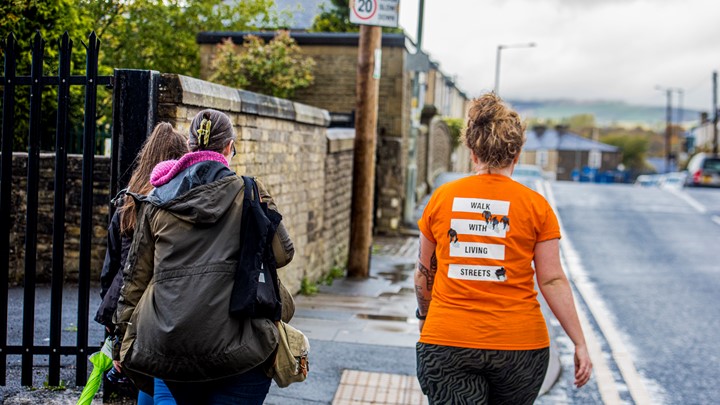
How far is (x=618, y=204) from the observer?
21.4 meters

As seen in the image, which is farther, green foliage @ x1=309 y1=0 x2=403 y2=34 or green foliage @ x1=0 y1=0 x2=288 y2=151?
green foliage @ x1=309 y1=0 x2=403 y2=34

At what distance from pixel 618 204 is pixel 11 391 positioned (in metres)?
18.9

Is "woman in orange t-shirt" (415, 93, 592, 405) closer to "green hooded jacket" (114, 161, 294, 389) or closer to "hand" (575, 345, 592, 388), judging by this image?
"hand" (575, 345, 592, 388)

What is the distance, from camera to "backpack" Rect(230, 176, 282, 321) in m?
2.93

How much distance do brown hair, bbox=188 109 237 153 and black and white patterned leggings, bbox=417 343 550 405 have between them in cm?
114

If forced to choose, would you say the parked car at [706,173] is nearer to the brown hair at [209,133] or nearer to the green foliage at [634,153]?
the brown hair at [209,133]

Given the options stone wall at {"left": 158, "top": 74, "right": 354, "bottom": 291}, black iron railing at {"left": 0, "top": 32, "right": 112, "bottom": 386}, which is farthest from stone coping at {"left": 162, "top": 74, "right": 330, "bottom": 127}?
black iron railing at {"left": 0, "top": 32, "right": 112, "bottom": 386}

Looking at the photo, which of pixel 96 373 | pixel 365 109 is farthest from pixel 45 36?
pixel 96 373

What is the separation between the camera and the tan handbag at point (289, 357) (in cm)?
312

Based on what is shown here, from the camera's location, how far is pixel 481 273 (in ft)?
10.5

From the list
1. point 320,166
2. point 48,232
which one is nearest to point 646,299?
point 320,166

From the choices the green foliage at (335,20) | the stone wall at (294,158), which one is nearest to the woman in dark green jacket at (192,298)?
the stone wall at (294,158)

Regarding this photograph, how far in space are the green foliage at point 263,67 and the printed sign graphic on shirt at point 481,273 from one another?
13.5 metres

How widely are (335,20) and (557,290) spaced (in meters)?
22.9
